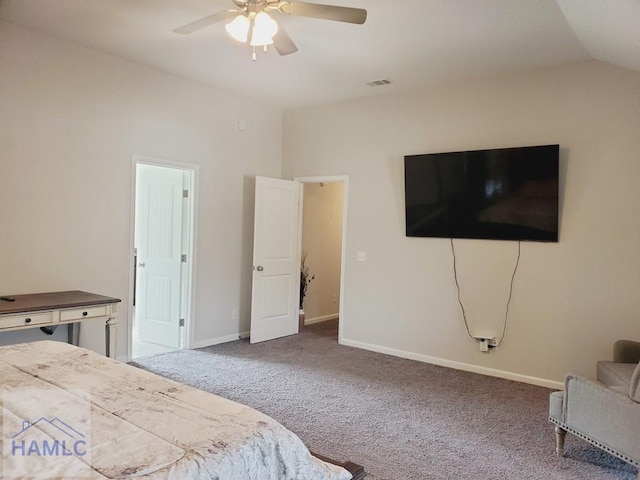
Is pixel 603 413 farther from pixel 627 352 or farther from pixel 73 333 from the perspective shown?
pixel 73 333

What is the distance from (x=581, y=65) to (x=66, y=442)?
4584 millimetres

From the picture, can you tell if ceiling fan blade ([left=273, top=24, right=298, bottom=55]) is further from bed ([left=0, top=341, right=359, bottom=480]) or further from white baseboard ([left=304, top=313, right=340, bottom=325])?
white baseboard ([left=304, top=313, right=340, bottom=325])

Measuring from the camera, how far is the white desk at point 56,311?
3.14 m

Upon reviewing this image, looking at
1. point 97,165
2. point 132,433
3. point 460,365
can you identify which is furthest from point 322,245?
point 132,433

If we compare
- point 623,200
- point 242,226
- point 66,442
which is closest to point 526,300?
point 623,200

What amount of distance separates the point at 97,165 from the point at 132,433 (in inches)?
135

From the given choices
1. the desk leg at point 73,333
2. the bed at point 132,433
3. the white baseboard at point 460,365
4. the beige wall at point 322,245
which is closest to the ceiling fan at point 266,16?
the bed at point 132,433

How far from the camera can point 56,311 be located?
11.0 ft

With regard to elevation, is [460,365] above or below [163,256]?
below

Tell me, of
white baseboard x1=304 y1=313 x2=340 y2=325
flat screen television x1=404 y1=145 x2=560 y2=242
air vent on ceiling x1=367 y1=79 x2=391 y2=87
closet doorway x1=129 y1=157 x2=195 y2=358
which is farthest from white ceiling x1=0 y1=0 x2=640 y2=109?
white baseboard x1=304 y1=313 x2=340 y2=325

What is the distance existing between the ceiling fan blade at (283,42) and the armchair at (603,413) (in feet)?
9.04

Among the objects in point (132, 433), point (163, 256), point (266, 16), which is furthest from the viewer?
point (163, 256)

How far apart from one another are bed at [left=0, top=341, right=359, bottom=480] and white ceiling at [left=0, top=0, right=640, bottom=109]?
2633mm

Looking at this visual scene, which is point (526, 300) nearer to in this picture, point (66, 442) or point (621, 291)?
point (621, 291)
